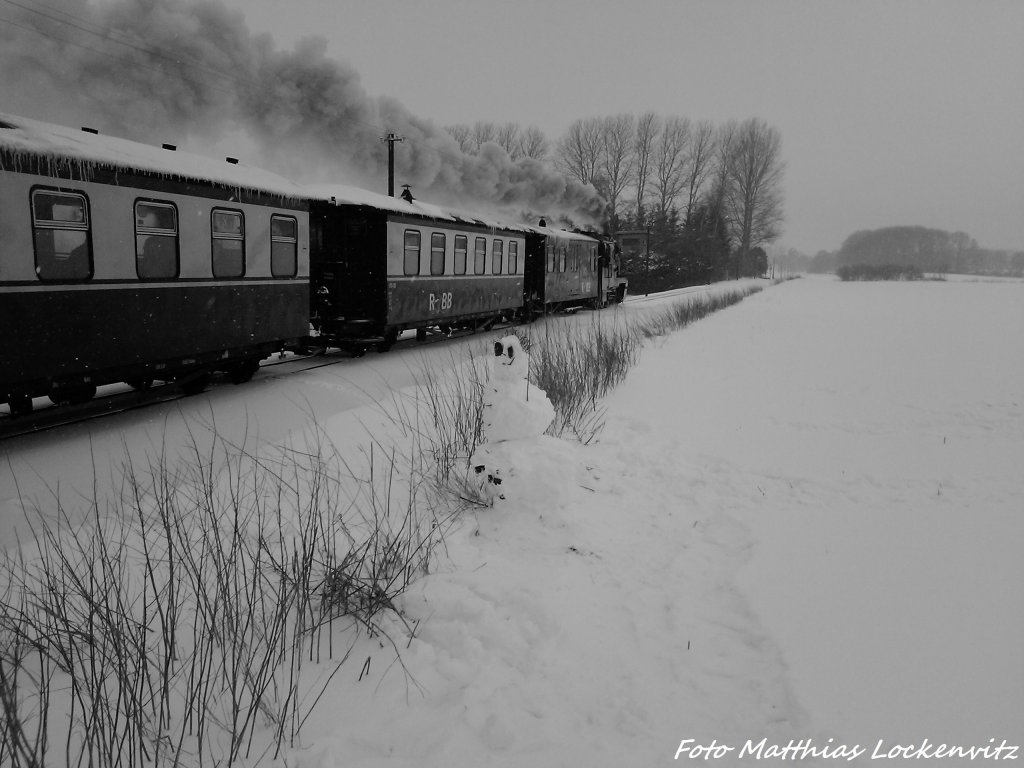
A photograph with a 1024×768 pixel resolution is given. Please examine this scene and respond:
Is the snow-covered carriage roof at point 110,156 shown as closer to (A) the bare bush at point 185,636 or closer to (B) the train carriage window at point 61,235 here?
(B) the train carriage window at point 61,235

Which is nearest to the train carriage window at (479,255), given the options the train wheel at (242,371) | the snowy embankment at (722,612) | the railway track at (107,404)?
the railway track at (107,404)

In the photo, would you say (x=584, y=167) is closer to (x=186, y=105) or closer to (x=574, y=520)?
(x=186, y=105)

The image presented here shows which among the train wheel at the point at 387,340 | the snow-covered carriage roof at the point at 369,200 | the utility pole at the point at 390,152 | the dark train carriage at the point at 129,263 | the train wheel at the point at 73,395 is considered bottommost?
the train wheel at the point at 73,395

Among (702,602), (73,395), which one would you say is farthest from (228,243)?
(702,602)

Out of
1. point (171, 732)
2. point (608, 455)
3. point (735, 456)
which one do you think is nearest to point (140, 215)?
point (608, 455)

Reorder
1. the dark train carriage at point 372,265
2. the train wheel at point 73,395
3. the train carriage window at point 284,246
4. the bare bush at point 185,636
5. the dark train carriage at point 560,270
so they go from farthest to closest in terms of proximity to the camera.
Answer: the dark train carriage at point 560,270
the dark train carriage at point 372,265
the train carriage window at point 284,246
the train wheel at point 73,395
the bare bush at point 185,636

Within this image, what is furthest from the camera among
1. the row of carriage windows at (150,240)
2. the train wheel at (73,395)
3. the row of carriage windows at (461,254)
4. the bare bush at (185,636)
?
the row of carriage windows at (461,254)

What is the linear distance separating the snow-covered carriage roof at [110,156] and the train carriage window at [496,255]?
24.2 ft

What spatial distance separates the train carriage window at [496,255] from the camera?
53.2ft

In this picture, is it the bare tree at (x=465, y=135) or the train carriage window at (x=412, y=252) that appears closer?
the train carriage window at (x=412, y=252)

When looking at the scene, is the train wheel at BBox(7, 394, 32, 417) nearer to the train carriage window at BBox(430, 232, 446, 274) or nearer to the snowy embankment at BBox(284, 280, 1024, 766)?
the snowy embankment at BBox(284, 280, 1024, 766)

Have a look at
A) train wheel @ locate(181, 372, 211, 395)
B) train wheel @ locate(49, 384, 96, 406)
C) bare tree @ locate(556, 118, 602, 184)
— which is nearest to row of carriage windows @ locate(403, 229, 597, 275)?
train wheel @ locate(181, 372, 211, 395)

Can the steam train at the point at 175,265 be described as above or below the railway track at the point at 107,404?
above

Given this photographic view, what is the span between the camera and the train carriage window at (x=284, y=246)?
9.27 meters
